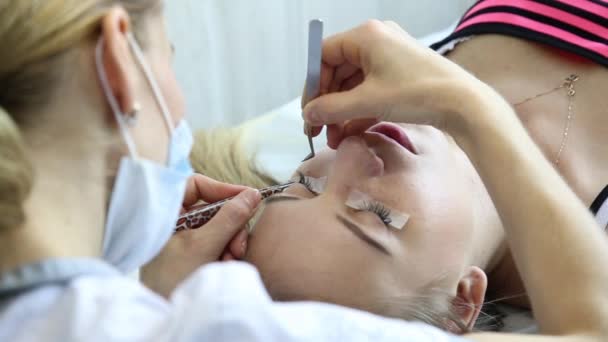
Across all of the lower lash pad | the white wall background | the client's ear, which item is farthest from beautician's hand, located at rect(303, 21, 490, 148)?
the white wall background

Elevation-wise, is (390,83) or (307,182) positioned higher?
(390,83)

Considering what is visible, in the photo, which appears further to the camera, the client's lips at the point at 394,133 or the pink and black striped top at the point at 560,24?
the pink and black striped top at the point at 560,24

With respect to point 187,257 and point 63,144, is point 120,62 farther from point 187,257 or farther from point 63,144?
point 187,257

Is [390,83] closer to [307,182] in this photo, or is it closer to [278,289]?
[307,182]

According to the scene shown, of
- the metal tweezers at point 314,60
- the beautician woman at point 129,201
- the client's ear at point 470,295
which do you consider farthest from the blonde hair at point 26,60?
the client's ear at point 470,295

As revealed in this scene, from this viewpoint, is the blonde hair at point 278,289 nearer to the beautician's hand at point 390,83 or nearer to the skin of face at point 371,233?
the skin of face at point 371,233

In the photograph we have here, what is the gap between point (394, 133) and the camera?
45.0 inches

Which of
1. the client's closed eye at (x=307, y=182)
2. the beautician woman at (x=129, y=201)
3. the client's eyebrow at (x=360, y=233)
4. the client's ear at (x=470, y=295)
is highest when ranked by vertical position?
the beautician woman at (x=129, y=201)

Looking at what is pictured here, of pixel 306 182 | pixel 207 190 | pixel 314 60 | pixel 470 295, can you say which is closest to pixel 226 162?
pixel 207 190

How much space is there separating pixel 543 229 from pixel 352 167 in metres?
0.32

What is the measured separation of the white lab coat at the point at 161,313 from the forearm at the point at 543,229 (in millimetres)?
207

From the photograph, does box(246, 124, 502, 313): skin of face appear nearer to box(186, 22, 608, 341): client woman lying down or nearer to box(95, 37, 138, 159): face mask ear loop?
box(186, 22, 608, 341): client woman lying down

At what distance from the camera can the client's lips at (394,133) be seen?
3.72 feet

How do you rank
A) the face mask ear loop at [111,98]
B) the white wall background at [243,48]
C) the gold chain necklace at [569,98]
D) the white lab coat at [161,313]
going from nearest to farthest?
the white lab coat at [161,313] → the face mask ear loop at [111,98] → the gold chain necklace at [569,98] → the white wall background at [243,48]
